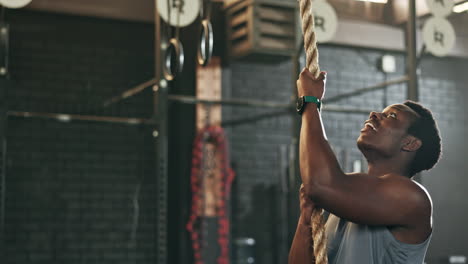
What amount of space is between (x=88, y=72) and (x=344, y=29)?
266 cm

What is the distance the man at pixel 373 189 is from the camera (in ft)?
5.24

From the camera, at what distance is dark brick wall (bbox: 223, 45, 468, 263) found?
654 cm

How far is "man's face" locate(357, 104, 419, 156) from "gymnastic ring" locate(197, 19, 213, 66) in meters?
2.22

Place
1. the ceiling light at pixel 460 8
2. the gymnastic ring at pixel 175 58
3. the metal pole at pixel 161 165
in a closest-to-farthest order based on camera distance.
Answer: the gymnastic ring at pixel 175 58, the metal pole at pixel 161 165, the ceiling light at pixel 460 8

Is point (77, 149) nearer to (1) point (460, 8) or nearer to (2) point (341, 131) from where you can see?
(2) point (341, 131)

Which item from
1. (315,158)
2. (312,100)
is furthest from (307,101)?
(315,158)

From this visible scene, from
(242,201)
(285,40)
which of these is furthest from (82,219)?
(285,40)

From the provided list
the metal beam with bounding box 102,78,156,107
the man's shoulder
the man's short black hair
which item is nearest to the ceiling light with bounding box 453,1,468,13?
the metal beam with bounding box 102,78,156,107

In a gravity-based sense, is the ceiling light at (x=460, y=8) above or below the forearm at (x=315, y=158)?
above

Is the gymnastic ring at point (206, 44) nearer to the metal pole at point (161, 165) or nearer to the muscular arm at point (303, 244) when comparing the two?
the metal pole at point (161, 165)

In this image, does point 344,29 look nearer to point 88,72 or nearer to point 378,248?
point 88,72

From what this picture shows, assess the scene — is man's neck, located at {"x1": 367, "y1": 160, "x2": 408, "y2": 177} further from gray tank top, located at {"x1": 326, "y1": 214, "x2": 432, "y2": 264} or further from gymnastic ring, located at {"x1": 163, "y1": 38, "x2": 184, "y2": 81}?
gymnastic ring, located at {"x1": 163, "y1": 38, "x2": 184, "y2": 81}

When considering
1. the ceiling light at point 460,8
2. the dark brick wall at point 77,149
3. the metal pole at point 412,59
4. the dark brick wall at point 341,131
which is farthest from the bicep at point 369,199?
the ceiling light at point 460,8

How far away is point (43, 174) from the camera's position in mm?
5676
